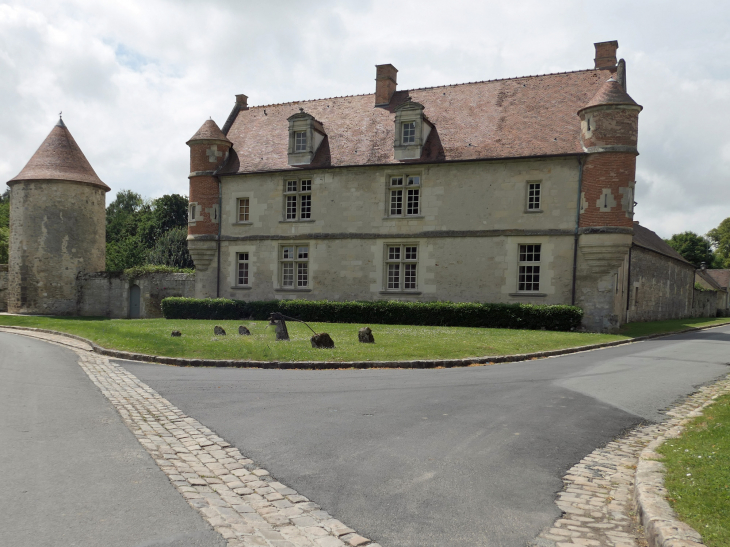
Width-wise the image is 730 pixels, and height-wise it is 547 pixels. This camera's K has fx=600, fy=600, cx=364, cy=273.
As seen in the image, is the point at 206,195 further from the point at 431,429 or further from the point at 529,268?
the point at 431,429

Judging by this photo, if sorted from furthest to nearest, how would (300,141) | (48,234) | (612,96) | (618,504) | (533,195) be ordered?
(48,234) < (300,141) < (533,195) < (612,96) < (618,504)

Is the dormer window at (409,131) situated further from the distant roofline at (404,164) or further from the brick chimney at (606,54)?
the brick chimney at (606,54)

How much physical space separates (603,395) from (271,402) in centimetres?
525

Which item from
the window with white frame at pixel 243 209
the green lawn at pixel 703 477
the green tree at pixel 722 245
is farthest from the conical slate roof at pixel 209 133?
the green tree at pixel 722 245

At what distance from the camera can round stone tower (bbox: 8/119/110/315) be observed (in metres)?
37.0

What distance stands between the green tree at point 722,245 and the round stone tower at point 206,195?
256ft

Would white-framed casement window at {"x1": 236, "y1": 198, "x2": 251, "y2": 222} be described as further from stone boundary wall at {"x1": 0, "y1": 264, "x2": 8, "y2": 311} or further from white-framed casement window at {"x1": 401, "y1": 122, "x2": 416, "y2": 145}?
stone boundary wall at {"x1": 0, "y1": 264, "x2": 8, "y2": 311}

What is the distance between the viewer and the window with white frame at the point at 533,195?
25.7 m

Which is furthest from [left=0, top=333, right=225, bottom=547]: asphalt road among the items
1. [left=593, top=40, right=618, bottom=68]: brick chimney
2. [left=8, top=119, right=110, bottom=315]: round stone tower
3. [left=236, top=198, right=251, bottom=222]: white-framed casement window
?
[left=8, top=119, right=110, bottom=315]: round stone tower

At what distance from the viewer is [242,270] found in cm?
3144

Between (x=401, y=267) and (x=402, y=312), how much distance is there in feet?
11.5

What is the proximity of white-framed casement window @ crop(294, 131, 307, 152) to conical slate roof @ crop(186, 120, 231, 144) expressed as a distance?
4125 millimetres

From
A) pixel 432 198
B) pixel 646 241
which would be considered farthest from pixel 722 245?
pixel 432 198

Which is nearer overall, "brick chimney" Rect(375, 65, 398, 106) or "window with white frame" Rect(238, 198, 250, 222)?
"brick chimney" Rect(375, 65, 398, 106)
